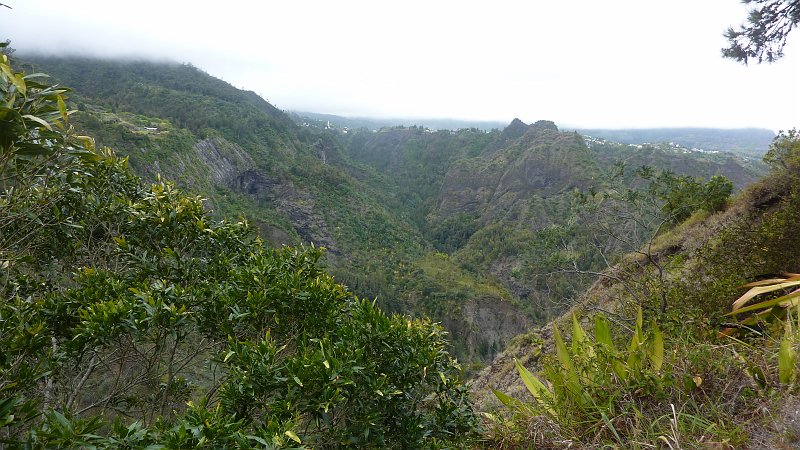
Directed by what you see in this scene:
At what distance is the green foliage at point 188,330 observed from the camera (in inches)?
81.6

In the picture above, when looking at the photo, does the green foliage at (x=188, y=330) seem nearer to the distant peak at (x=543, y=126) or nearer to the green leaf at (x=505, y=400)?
the green leaf at (x=505, y=400)

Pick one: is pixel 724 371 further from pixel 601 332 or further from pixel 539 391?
pixel 539 391

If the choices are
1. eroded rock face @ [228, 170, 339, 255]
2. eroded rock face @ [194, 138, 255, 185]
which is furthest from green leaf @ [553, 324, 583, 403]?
eroded rock face @ [194, 138, 255, 185]

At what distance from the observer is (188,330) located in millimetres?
3133

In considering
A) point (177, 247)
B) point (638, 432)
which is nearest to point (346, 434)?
point (638, 432)

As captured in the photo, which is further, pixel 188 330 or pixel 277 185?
pixel 277 185

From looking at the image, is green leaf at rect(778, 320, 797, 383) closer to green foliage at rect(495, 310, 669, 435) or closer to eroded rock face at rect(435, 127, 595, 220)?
green foliage at rect(495, 310, 669, 435)

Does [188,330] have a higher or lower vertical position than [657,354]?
lower

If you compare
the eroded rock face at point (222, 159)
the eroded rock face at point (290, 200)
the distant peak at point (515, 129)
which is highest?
the distant peak at point (515, 129)

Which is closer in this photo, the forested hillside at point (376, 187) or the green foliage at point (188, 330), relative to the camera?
the green foliage at point (188, 330)

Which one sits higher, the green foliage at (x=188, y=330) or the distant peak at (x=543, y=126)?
the distant peak at (x=543, y=126)

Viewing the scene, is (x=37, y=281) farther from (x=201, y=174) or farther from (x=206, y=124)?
(x=206, y=124)

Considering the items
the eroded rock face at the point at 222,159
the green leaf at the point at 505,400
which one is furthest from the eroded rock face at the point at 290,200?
the green leaf at the point at 505,400

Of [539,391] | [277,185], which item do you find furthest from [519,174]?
[539,391]
